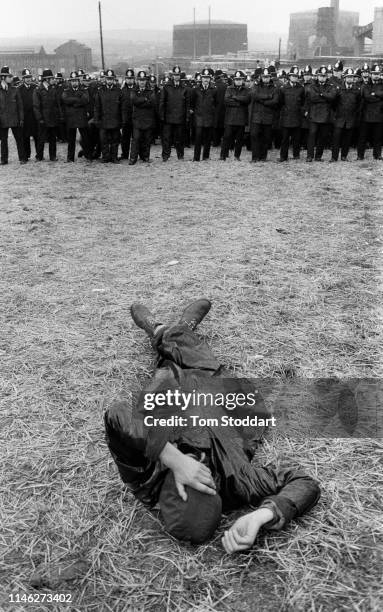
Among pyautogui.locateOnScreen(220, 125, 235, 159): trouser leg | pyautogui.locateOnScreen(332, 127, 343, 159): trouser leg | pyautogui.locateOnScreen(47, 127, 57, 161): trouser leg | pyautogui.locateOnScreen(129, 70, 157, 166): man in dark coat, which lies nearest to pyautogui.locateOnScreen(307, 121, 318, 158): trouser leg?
pyautogui.locateOnScreen(332, 127, 343, 159): trouser leg

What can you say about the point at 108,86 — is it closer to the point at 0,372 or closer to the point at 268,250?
the point at 268,250

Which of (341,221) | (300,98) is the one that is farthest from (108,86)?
(341,221)

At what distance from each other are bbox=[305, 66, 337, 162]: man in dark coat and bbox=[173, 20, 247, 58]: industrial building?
67.8 meters

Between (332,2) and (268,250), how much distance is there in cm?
6297

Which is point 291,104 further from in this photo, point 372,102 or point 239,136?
point 372,102

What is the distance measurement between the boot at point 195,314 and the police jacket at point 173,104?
7244 millimetres

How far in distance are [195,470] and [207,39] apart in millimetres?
78315

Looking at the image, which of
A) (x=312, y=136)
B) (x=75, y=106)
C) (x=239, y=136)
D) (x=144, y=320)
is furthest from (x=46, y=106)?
(x=144, y=320)

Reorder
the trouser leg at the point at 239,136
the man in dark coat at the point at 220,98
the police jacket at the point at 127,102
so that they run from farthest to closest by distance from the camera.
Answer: the man in dark coat at the point at 220,98 → the trouser leg at the point at 239,136 → the police jacket at the point at 127,102

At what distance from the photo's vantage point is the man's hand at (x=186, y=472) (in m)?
2.35

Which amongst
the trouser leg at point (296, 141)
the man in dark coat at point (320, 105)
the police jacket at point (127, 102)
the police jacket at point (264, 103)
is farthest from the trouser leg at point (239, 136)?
the police jacket at point (127, 102)

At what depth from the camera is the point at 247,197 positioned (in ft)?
26.4

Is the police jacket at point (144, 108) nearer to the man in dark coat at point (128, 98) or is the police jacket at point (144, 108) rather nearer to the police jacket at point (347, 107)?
the man in dark coat at point (128, 98)

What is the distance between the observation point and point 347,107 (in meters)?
9.95
